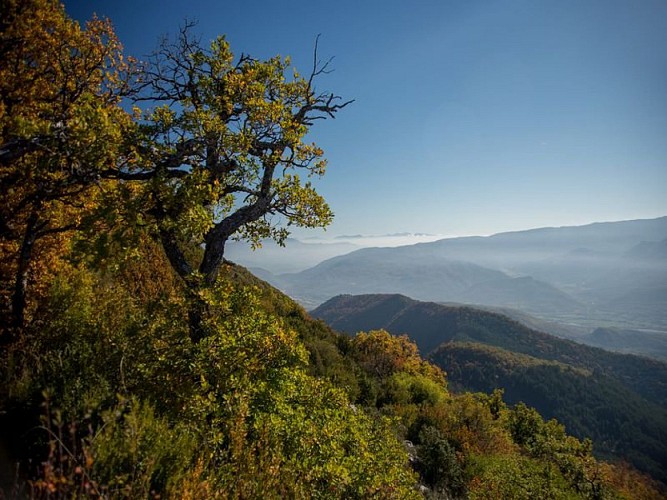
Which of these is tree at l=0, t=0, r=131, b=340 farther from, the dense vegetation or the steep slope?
the steep slope

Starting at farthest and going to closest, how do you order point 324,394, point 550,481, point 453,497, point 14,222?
point 550,481 < point 453,497 < point 14,222 < point 324,394

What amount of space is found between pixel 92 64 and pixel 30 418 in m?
9.57

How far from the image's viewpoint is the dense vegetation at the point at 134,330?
4953mm

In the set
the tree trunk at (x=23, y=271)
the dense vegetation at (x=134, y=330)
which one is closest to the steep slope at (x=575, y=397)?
the dense vegetation at (x=134, y=330)

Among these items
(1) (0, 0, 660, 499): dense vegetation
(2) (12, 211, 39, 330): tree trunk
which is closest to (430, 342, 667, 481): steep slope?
(1) (0, 0, 660, 499): dense vegetation

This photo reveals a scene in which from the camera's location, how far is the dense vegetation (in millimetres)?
4953

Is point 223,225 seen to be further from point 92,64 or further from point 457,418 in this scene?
point 457,418

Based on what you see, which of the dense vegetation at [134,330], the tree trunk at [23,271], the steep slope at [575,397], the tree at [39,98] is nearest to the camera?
the dense vegetation at [134,330]

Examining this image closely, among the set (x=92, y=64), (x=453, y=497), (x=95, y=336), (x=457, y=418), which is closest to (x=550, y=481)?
(x=457, y=418)

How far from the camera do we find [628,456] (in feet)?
436

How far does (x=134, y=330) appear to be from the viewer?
6672 mm

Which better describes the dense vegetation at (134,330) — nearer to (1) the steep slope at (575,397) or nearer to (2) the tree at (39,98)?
(2) the tree at (39,98)

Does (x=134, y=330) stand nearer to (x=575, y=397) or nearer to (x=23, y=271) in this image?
(x=23, y=271)

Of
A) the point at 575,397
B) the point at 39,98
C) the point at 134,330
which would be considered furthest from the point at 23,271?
the point at 575,397
